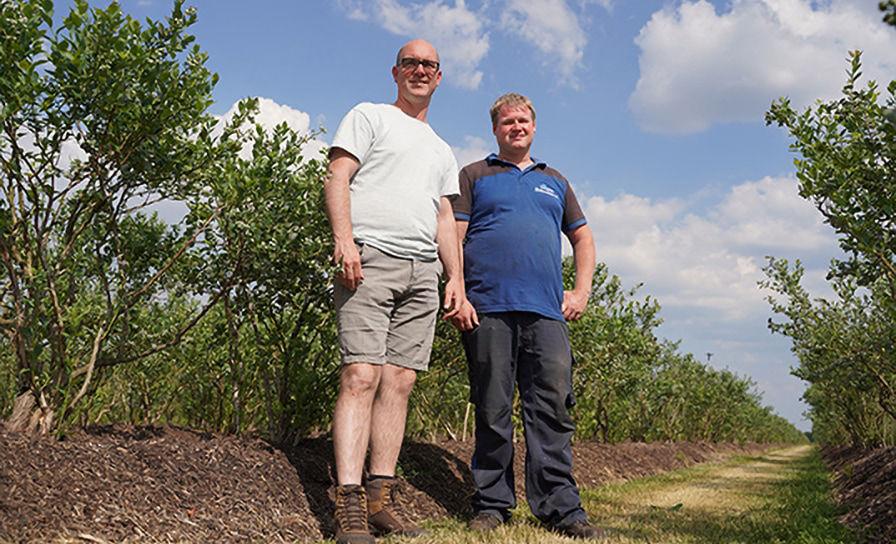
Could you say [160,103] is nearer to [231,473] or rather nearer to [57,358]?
[57,358]

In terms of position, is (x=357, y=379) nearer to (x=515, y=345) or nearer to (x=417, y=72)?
(x=515, y=345)

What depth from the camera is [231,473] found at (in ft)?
12.5

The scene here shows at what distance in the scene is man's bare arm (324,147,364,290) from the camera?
138 inches

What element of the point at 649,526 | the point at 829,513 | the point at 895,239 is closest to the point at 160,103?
the point at 649,526

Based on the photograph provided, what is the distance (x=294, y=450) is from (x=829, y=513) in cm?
407

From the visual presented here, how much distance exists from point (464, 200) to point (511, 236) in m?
0.37

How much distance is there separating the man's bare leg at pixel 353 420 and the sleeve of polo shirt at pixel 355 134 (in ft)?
3.40

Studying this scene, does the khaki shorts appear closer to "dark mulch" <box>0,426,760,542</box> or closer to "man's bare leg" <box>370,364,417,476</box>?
"man's bare leg" <box>370,364,417,476</box>

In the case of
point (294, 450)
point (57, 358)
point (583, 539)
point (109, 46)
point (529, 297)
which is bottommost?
point (583, 539)

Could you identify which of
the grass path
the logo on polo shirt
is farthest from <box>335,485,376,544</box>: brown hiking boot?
the logo on polo shirt

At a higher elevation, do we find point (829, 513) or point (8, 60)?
point (8, 60)

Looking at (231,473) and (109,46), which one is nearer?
(109,46)

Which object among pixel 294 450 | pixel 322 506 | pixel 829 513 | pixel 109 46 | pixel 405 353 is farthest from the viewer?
pixel 829 513

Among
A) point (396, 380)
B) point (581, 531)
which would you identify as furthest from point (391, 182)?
point (581, 531)
